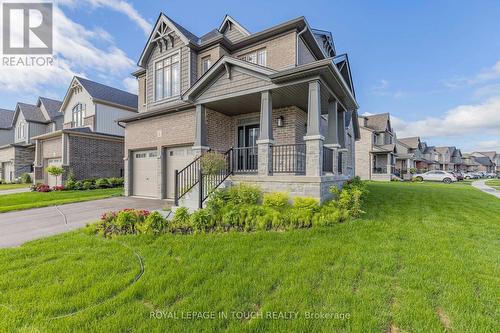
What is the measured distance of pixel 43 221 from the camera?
21.7 ft

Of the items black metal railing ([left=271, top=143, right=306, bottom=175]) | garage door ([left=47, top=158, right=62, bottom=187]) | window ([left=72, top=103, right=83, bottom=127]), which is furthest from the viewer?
window ([left=72, top=103, right=83, bottom=127])

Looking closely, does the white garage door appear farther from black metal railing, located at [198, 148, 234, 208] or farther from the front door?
black metal railing, located at [198, 148, 234, 208]

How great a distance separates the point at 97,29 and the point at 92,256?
1279 cm

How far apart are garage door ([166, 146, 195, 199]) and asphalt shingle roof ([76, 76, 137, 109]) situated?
470 inches

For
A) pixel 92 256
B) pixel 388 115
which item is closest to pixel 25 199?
pixel 92 256

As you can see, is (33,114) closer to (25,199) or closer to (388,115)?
(25,199)

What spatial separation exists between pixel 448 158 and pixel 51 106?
70.8 m

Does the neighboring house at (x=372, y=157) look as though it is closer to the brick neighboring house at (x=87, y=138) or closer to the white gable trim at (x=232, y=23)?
the white gable trim at (x=232, y=23)

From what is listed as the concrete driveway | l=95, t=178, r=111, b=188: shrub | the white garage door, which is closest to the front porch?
the concrete driveway

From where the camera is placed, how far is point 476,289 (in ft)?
9.31

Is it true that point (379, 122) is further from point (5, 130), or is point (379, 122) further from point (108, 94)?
point (5, 130)

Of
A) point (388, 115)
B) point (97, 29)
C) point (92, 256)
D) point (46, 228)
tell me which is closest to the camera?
point (92, 256)

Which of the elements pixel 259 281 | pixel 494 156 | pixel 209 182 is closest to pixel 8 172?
pixel 209 182

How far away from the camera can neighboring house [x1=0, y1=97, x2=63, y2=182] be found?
22.4 metres
